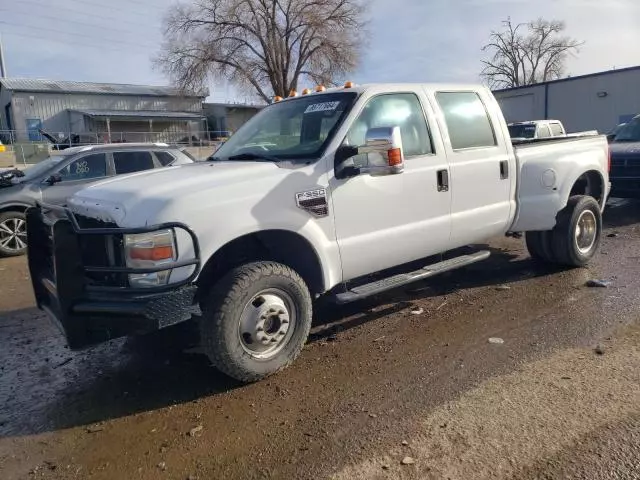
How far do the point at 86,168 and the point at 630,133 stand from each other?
33.9ft

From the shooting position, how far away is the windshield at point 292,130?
4129mm

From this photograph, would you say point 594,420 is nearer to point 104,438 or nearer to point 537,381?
point 537,381

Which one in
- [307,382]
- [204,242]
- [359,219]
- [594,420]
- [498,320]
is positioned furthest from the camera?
[498,320]

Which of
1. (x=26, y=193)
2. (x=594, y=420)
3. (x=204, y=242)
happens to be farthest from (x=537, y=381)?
(x=26, y=193)

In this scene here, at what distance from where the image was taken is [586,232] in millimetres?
6090

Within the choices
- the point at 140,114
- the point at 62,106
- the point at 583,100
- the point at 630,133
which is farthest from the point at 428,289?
the point at 62,106

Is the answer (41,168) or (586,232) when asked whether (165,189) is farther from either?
(41,168)

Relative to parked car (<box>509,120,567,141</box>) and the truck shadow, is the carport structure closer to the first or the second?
parked car (<box>509,120,567,141</box>)

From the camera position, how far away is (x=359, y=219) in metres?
4.05

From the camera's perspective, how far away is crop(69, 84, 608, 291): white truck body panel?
3.36m

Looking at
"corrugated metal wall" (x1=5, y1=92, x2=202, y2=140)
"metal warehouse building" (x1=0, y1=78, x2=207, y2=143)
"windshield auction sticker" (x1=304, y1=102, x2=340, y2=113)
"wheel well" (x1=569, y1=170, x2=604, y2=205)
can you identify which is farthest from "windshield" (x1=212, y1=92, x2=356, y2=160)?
"corrugated metal wall" (x1=5, y1=92, x2=202, y2=140)

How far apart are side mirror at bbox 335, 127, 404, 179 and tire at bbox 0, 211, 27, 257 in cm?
644

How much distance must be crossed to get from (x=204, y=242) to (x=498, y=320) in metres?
2.73

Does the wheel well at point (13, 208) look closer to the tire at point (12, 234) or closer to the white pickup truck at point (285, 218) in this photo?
the tire at point (12, 234)
